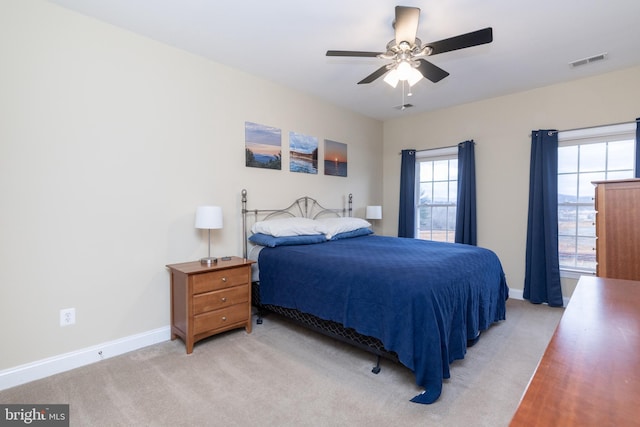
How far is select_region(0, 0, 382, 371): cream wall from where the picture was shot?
2.13 metres

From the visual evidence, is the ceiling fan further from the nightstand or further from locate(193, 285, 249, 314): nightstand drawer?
locate(193, 285, 249, 314): nightstand drawer

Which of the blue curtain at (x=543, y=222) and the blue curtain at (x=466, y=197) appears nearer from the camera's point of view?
the blue curtain at (x=543, y=222)

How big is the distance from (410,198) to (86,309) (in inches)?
169

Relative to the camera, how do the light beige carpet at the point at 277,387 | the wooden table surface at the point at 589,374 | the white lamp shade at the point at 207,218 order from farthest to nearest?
the white lamp shade at the point at 207,218
the light beige carpet at the point at 277,387
the wooden table surface at the point at 589,374

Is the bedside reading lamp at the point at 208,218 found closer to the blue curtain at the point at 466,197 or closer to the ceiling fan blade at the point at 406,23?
the ceiling fan blade at the point at 406,23

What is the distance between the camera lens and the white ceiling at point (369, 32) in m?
2.28

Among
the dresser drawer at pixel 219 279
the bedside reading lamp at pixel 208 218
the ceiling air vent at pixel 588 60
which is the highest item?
the ceiling air vent at pixel 588 60

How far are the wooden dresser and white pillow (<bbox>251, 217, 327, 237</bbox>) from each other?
8.13ft

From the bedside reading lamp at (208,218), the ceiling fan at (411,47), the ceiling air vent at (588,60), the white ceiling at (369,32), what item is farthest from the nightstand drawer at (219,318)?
the ceiling air vent at (588,60)

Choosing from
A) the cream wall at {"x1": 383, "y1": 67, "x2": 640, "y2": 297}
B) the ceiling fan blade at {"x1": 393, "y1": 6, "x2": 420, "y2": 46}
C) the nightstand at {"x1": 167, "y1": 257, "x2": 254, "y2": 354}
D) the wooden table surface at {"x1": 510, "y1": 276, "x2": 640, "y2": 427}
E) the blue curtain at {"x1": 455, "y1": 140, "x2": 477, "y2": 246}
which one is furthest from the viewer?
the blue curtain at {"x1": 455, "y1": 140, "x2": 477, "y2": 246}

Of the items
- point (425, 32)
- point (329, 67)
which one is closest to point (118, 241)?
point (329, 67)

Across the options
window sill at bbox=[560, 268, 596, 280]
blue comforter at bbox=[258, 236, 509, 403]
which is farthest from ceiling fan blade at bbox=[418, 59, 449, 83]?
window sill at bbox=[560, 268, 596, 280]

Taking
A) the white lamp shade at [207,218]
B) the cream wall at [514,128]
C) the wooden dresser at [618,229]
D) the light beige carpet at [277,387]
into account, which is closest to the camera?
the light beige carpet at [277,387]

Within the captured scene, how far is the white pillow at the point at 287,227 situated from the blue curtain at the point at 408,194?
2041 millimetres
